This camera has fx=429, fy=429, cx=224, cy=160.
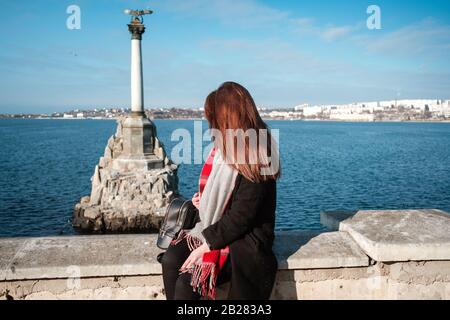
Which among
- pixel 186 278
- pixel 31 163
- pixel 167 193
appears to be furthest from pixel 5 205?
pixel 186 278

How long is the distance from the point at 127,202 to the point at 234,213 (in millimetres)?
15950

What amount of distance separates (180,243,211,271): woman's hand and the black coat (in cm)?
6

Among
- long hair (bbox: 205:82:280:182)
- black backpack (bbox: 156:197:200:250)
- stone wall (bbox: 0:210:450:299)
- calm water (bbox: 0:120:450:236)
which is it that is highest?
long hair (bbox: 205:82:280:182)

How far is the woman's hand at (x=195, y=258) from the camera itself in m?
2.68

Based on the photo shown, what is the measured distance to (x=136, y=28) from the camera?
18.9 metres

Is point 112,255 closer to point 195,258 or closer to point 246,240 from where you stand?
point 195,258

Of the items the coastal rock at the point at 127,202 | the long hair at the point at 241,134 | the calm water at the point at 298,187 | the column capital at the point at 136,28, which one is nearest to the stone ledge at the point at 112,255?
the long hair at the point at 241,134

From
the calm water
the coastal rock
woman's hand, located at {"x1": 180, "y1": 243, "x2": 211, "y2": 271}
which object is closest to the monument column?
the coastal rock

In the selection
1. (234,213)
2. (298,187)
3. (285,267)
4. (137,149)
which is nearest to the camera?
(234,213)

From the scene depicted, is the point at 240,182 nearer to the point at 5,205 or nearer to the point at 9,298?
the point at 9,298

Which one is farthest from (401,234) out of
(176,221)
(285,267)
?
(176,221)

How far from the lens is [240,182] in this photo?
2.65 m

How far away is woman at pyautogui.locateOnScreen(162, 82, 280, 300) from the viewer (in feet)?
8.62

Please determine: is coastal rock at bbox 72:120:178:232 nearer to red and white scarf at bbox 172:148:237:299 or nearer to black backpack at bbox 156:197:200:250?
black backpack at bbox 156:197:200:250
